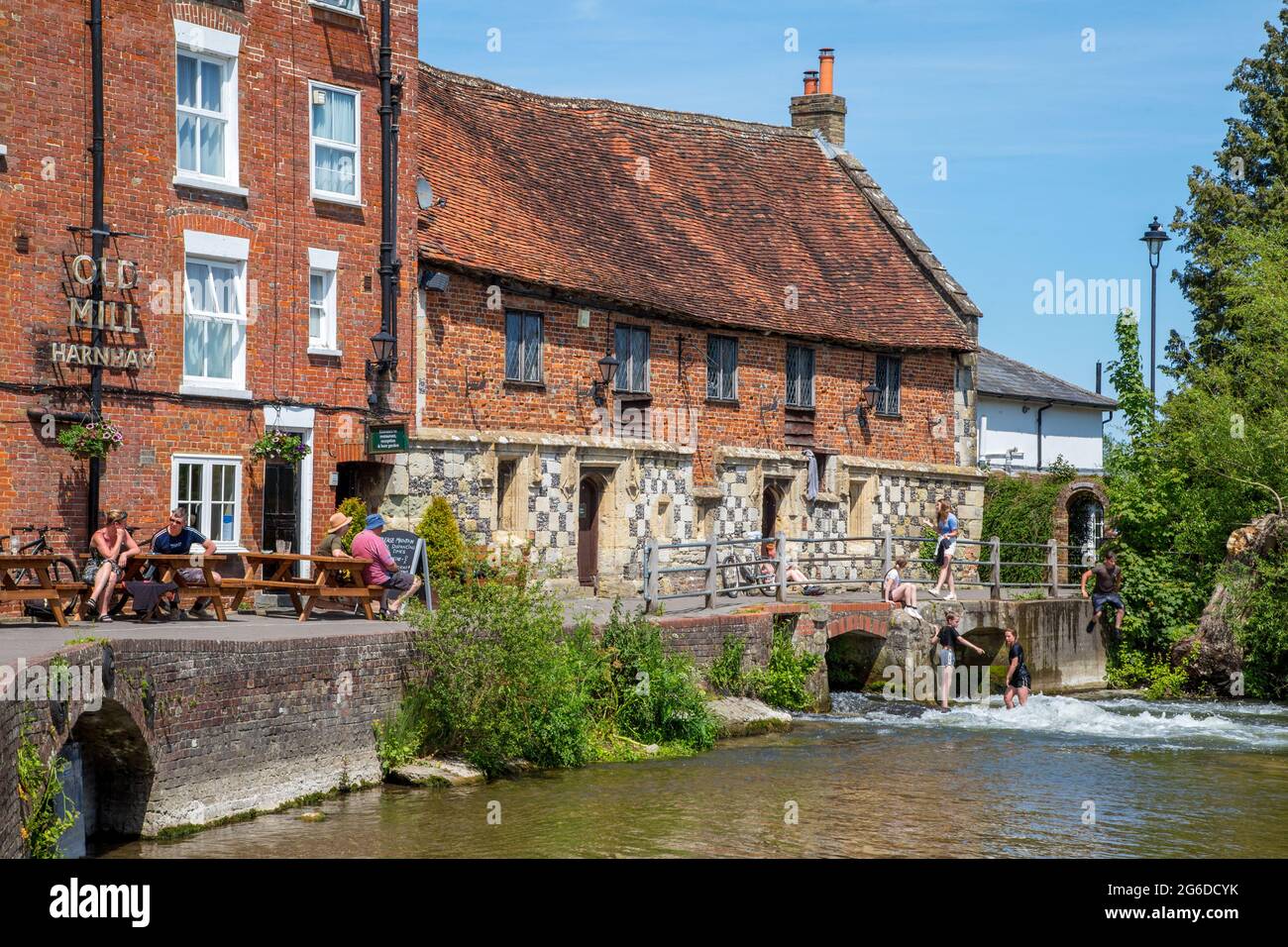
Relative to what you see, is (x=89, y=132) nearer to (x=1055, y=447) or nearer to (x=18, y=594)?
(x=18, y=594)

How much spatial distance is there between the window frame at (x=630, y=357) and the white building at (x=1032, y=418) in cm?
2246

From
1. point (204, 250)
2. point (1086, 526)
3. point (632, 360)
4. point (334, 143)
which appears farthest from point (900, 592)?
point (1086, 526)

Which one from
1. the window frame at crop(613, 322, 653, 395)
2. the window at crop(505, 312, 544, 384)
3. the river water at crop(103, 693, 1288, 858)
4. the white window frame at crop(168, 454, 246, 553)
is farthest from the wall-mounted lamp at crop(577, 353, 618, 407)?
the river water at crop(103, 693, 1288, 858)

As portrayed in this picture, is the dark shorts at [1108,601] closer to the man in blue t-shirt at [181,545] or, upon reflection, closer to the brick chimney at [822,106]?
the brick chimney at [822,106]

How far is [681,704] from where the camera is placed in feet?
68.6

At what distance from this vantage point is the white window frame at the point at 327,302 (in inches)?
938

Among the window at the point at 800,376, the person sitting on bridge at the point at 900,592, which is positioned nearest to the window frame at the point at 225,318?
the person sitting on bridge at the point at 900,592

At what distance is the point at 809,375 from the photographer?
33906 mm

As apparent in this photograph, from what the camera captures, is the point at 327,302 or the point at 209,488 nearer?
the point at 209,488

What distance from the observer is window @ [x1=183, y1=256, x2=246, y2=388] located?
73.3 feet

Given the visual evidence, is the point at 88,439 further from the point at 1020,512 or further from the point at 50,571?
the point at 1020,512

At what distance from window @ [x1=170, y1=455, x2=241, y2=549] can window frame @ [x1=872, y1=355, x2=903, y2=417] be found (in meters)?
16.5

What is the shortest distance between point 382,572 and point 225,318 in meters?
4.90
